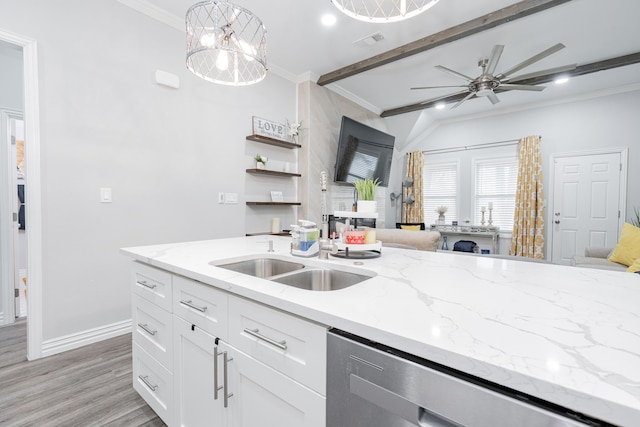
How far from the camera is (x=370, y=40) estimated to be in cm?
315

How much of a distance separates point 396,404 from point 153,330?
129 centimetres

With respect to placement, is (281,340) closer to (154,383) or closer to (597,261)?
(154,383)

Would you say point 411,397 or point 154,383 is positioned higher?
point 411,397

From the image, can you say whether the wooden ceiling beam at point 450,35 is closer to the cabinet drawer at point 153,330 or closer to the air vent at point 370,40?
the air vent at point 370,40

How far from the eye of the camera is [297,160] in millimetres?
4098

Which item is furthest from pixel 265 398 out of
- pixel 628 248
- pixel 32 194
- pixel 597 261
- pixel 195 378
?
pixel 597 261

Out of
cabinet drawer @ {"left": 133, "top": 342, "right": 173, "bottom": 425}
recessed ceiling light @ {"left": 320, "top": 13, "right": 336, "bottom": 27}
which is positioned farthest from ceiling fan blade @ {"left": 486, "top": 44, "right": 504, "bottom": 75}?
cabinet drawer @ {"left": 133, "top": 342, "right": 173, "bottom": 425}

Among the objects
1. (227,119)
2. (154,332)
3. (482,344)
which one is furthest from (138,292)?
(227,119)

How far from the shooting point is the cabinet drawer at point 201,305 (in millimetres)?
1056

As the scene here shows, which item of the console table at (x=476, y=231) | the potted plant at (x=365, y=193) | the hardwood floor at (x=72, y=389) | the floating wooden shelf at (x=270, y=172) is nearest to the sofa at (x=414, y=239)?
the potted plant at (x=365, y=193)

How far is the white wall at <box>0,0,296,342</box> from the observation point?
2.12 m

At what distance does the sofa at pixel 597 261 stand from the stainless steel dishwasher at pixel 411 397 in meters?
3.31

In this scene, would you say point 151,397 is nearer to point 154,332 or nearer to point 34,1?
point 154,332

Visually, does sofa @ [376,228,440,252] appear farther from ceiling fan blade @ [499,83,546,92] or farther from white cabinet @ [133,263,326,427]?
ceiling fan blade @ [499,83,546,92]
